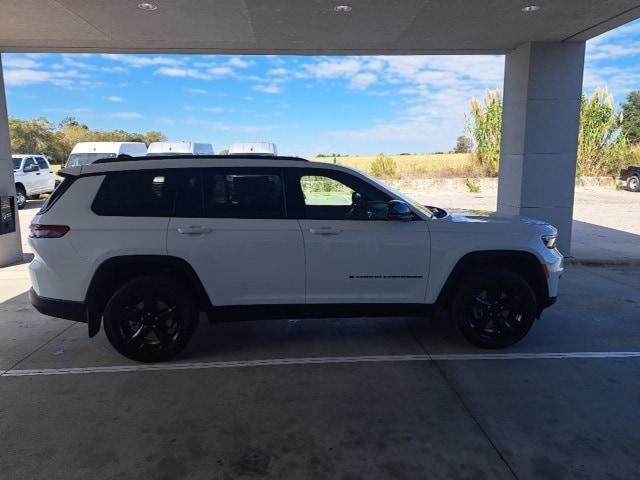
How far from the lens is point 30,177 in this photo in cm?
1980

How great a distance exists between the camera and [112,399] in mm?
3801

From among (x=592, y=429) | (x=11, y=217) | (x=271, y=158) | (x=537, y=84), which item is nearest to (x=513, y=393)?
(x=592, y=429)

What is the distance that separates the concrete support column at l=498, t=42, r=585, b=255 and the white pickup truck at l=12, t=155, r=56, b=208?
17.6 m

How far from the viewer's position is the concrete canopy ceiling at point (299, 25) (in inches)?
246

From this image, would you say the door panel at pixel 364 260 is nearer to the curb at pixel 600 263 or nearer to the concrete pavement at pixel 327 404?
the concrete pavement at pixel 327 404

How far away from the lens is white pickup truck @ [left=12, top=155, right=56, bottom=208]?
61.9ft

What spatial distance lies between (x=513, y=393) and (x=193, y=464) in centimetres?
245

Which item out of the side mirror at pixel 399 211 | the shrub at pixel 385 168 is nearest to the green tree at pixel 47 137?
the shrub at pixel 385 168

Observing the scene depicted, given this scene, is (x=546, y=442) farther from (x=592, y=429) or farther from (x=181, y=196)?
(x=181, y=196)

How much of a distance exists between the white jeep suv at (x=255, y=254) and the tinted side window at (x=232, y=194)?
0.03ft

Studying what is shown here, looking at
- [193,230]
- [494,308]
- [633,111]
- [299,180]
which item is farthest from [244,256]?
[633,111]

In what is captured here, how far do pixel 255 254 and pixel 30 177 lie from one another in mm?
19136

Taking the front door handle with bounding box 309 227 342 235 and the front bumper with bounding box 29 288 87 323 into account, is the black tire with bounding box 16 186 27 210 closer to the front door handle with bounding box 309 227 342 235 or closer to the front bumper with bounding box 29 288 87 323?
the front bumper with bounding box 29 288 87 323

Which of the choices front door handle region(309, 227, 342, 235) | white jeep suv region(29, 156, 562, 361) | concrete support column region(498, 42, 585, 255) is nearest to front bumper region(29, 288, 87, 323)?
white jeep suv region(29, 156, 562, 361)
